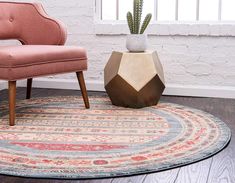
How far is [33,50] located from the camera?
243 centimetres

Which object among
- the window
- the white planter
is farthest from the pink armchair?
the window

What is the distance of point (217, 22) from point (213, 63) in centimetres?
34

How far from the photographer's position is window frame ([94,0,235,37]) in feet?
10.7

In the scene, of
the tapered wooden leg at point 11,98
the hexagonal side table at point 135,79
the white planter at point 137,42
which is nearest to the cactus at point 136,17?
the white planter at point 137,42

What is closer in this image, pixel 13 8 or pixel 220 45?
pixel 13 8

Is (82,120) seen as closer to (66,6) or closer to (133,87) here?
(133,87)

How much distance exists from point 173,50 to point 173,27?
19 centimetres

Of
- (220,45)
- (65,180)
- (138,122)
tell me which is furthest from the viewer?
(220,45)

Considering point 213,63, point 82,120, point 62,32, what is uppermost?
point 62,32

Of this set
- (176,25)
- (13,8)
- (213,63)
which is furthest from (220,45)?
(13,8)

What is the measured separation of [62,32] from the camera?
2.79 m

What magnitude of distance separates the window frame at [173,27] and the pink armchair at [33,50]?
74 cm

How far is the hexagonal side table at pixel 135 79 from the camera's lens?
279cm

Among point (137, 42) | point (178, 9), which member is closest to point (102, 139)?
point (137, 42)
